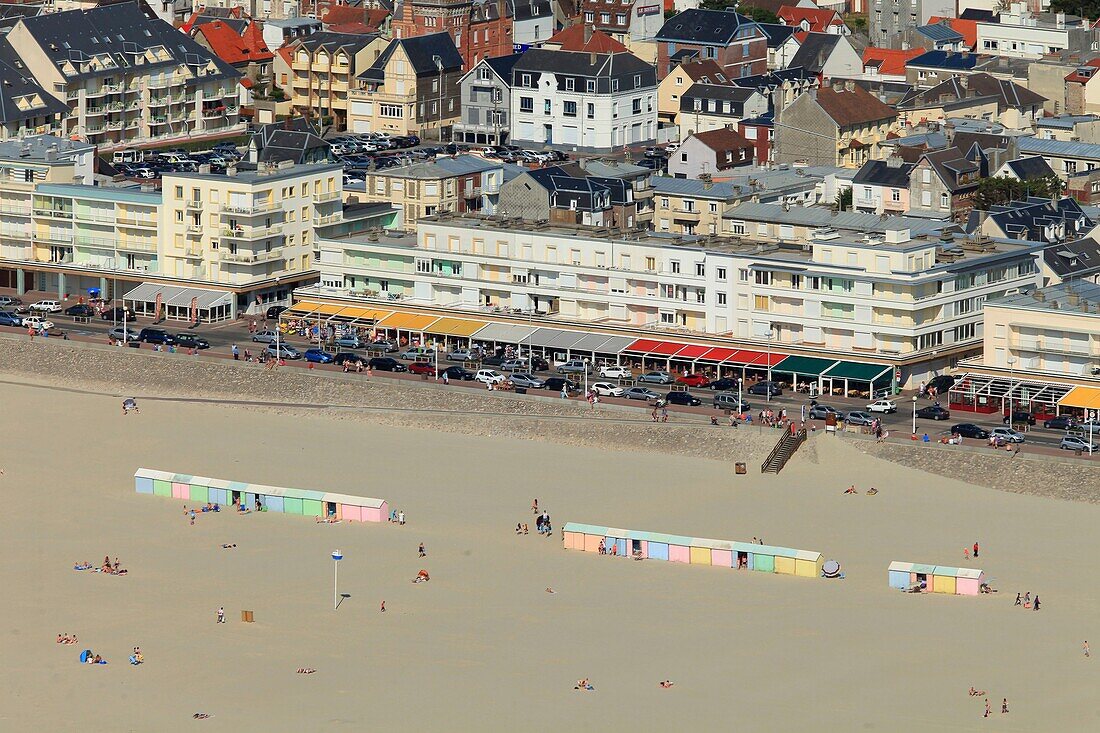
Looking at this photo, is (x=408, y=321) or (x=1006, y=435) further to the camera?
(x=408, y=321)

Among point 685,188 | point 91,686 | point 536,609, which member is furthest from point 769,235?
point 91,686

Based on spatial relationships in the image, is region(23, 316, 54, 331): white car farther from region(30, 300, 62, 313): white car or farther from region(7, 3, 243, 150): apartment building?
region(7, 3, 243, 150): apartment building

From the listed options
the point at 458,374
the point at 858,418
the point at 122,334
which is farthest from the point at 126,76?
the point at 858,418

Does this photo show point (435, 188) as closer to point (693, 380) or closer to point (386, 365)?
point (386, 365)

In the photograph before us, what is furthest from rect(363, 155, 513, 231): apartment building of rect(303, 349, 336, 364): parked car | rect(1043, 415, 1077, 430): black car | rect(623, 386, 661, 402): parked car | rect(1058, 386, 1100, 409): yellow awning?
rect(1043, 415, 1077, 430): black car

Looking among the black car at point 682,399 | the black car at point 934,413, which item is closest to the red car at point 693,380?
the black car at point 682,399
